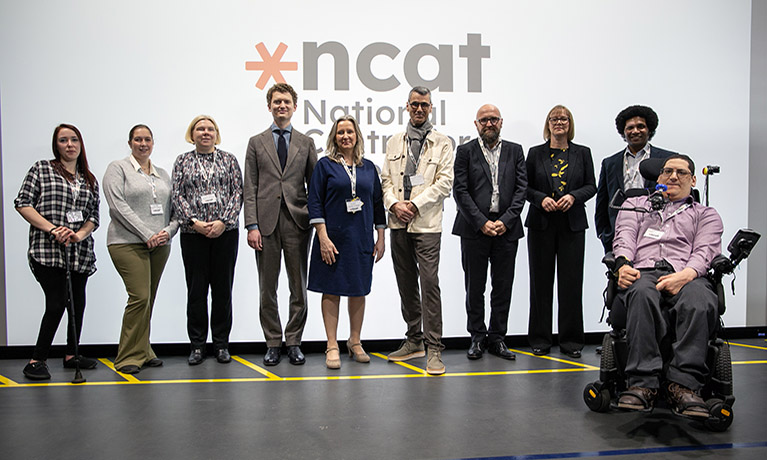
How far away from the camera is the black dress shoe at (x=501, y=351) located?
3951 millimetres

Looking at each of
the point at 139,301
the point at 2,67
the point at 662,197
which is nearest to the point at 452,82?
the point at 662,197

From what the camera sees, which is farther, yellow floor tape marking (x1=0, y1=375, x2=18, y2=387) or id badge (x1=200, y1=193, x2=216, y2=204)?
id badge (x1=200, y1=193, x2=216, y2=204)

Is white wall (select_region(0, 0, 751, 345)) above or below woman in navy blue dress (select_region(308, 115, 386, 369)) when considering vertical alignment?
above

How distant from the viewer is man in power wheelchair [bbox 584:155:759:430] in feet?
8.07

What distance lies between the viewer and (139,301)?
12.2 ft

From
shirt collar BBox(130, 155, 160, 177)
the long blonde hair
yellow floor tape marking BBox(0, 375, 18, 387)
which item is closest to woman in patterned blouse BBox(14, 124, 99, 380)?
yellow floor tape marking BBox(0, 375, 18, 387)

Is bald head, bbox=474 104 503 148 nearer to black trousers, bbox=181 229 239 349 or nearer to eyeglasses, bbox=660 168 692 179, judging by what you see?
eyeglasses, bbox=660 168 692 179

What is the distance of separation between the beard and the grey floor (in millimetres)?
1574

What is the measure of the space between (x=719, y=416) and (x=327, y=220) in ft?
7.93

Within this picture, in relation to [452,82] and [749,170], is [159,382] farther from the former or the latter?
[749,170]

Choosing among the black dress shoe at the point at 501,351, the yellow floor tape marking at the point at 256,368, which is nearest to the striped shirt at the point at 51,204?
the yellow floor tape marking at the point at 256,368

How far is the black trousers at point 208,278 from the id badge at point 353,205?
87cm

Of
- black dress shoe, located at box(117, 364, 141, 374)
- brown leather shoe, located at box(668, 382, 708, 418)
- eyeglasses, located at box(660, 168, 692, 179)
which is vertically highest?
eyeglasses, located at box(660, 168, 692, 179)

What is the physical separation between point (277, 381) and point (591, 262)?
286cm
